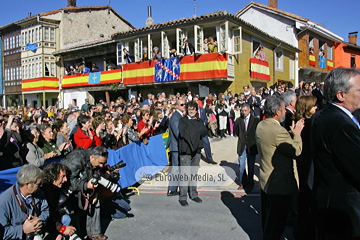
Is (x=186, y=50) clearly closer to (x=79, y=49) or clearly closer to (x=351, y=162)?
(x=79, y=49)

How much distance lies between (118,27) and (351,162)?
3325cm

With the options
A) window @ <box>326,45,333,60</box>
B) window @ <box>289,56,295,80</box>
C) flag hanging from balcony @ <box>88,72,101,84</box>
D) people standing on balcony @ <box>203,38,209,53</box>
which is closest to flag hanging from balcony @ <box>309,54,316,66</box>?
window @ <box>289,56,295,80</box>

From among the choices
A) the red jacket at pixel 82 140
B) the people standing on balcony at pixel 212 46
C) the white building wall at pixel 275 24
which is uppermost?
the white building wall at pixel 275 24

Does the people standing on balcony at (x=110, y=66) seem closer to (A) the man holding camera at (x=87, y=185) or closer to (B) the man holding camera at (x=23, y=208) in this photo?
(A) the man holding camera at (x=87, y=185)

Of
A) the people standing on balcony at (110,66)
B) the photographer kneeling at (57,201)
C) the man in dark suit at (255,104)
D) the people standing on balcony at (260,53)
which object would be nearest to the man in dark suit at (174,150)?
the photographer kneeling at (57,201)

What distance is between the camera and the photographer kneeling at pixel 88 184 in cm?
427

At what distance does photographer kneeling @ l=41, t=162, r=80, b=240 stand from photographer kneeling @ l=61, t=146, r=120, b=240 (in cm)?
18

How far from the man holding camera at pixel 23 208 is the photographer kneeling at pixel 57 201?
0.29 meters

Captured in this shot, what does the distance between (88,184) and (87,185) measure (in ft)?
0.07

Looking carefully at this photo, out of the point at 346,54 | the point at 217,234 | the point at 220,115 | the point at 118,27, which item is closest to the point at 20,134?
the point at 217,234

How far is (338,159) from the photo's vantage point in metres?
2.04

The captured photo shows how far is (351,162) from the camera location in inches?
77.6

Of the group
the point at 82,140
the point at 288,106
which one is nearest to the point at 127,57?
the point at 82,140

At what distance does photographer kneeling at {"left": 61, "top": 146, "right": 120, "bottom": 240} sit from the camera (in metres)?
4.27
